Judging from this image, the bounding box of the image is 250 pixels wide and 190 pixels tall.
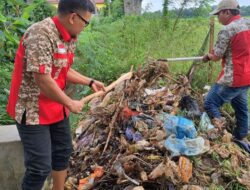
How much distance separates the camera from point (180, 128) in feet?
11.6

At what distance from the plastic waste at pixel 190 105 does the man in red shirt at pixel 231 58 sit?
0.13m

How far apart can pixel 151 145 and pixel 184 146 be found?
35cm

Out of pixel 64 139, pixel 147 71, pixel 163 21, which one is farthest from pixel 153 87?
pixel 163 21

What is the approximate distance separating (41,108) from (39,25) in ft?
1.81

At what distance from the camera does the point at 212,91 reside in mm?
4496

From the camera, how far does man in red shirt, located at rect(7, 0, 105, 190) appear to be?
7.23 ft

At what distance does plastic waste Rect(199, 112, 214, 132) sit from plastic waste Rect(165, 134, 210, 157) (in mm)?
724

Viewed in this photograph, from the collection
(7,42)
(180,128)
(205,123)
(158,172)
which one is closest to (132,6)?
(7,42)

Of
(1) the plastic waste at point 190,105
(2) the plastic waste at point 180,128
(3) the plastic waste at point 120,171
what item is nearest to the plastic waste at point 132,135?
(2) the plastic waste at point 180,128

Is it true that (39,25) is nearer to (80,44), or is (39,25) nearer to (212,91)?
(212,91)

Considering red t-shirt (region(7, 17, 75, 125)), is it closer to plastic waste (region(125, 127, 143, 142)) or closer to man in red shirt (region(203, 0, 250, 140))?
plastic waste (region(125, 127, 143, 142))

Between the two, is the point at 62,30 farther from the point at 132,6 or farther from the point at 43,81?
the point at 132,6

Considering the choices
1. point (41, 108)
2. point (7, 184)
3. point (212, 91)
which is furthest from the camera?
point (212, 91)

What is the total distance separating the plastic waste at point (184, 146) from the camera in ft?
11.0
